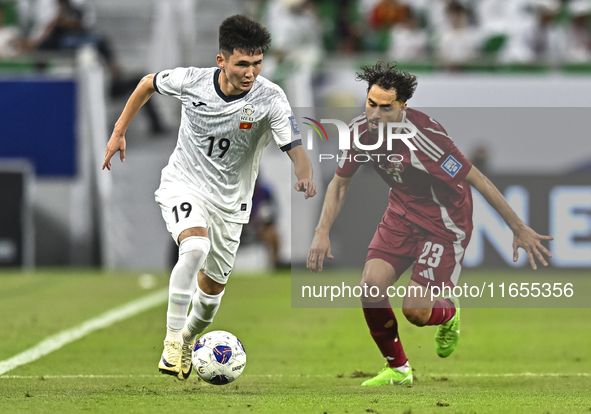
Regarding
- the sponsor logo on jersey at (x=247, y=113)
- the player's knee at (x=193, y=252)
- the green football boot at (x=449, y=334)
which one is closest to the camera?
the player's knee at (x=193, y=252)

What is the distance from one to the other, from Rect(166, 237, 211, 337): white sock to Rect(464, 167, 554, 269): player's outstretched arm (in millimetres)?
1747

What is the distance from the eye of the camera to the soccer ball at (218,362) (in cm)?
570

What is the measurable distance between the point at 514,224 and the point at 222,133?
193cm

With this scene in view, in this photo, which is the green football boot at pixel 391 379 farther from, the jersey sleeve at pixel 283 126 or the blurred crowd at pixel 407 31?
the blurred crowd at pixel 407 31

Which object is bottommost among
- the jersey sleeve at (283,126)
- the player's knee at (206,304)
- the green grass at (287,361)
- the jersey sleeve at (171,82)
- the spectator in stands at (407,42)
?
the green grass at (287,361)

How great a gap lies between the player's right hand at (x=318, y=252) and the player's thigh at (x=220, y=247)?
510 millimetres

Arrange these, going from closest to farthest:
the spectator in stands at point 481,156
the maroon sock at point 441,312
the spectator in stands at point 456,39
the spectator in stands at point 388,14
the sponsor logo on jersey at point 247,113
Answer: the sponsor logo on jersey at point 247,113 < the maroon sock at point 441,312 < the spectator in stands at point 481,156 < the spectator in stands at point 456,39 < the spectator in stands at point 388,14

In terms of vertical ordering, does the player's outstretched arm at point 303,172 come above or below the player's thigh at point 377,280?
above

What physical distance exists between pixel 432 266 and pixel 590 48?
1141 cm

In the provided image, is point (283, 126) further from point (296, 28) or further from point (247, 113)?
point (296, 28)

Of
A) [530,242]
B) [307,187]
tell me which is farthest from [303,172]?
[530,242]

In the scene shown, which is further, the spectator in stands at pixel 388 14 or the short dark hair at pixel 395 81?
the spectator in stands at pixel 388 14

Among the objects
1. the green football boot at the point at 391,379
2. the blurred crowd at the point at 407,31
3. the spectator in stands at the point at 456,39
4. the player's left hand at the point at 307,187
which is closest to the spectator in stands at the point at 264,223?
the blurred crowd at the point at 407,31

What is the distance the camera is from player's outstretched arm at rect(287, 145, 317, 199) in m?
5.33
